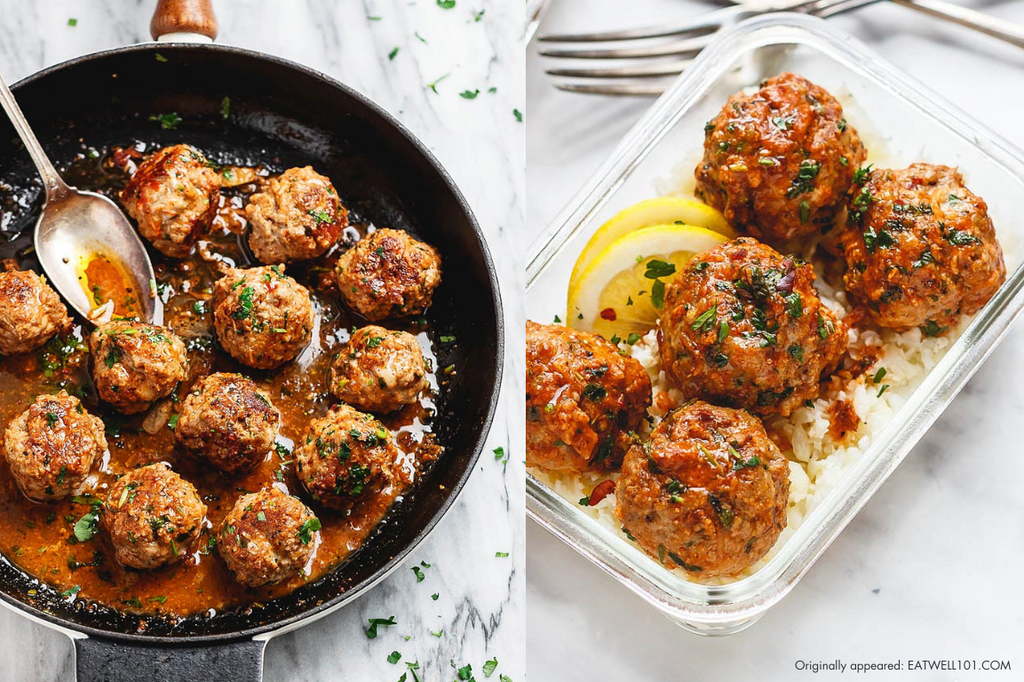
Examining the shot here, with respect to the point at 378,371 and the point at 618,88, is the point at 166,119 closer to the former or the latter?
the point at 378,371

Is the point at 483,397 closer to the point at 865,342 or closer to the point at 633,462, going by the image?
the point at 633,462

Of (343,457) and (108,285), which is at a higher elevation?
(108,285)

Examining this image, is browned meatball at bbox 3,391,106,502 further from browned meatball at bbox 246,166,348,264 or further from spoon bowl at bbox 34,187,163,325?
browned meatball at bbox 246,166,348,264

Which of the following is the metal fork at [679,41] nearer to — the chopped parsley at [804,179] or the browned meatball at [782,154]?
the browned meatball at [782,154]

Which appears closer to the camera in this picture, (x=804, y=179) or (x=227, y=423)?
(x=227, y=423)

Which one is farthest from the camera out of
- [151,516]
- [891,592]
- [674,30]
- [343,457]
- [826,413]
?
[674,30]

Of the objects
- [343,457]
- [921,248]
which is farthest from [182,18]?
[921,248]

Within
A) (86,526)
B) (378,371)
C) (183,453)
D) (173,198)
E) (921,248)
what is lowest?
(86,526)
